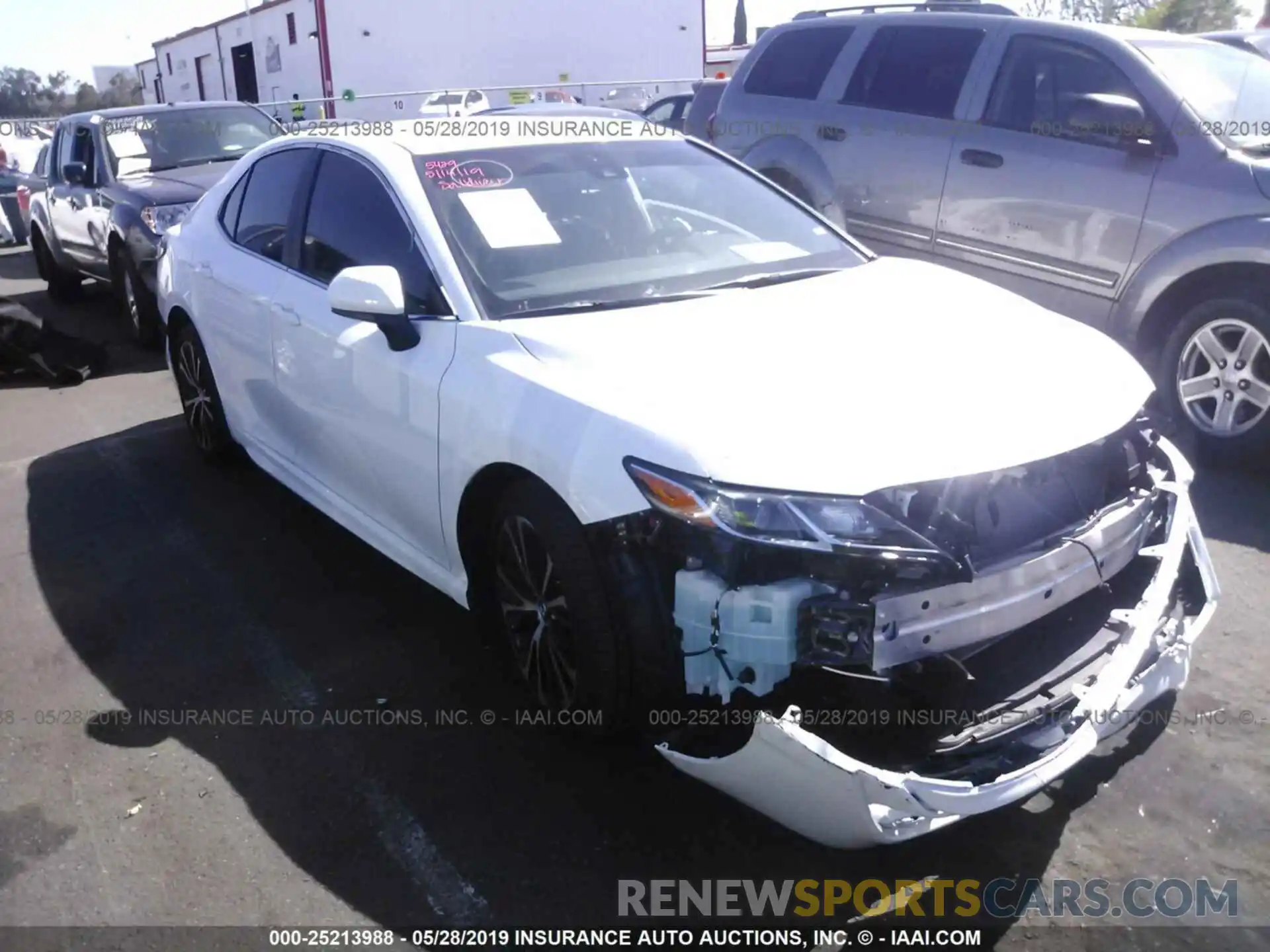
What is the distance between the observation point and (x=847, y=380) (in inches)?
117

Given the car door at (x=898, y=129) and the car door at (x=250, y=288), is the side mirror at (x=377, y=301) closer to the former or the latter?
the car door at (x=250, y=288)

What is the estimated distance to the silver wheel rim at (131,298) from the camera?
9023 millimetres

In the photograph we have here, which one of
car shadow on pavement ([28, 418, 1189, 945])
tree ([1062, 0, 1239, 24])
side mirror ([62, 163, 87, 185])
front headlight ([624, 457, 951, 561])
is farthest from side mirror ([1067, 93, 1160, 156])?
tree ([1062, 0, 1239, 24])

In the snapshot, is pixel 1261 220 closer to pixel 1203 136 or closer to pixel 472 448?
pixel 1203 136

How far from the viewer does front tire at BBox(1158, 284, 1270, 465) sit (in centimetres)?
532

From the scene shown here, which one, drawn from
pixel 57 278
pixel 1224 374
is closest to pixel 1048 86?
pixel 1224 374

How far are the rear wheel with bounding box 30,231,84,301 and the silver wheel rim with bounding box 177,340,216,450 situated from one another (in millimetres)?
6393

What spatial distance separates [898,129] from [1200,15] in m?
26.8

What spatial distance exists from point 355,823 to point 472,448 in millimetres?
1108

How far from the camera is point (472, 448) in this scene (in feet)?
10.9

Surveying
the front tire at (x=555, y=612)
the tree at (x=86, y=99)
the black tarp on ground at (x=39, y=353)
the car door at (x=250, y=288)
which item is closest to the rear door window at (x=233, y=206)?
the car door at (x=250, y=288)

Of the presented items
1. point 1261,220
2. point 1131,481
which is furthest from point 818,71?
point 1131,481

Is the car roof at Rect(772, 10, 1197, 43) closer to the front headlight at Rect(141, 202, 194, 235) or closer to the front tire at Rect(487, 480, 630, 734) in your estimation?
the front headlight at Rect(141, 202, 194, 235)

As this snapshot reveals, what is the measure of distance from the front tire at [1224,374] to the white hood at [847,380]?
2.18 meters
